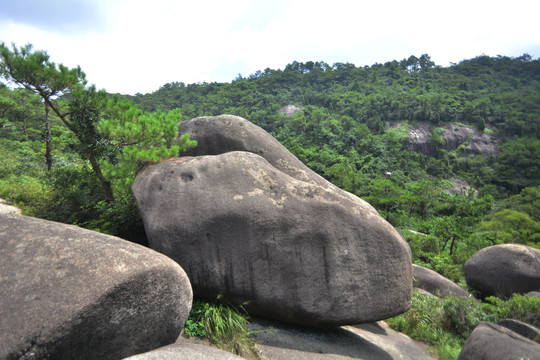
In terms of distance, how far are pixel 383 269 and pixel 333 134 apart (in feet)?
153

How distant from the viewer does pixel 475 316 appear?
7.71 m

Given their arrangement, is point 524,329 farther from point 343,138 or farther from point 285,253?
point 343,138

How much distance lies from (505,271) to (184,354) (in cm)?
1225

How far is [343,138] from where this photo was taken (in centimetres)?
4969

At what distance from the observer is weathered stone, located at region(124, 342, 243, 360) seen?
306cm

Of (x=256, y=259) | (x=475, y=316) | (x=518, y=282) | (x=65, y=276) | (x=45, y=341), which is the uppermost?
(x=65, y=276)

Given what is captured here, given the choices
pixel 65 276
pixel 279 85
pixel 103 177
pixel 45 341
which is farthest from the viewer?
pixel 279 85

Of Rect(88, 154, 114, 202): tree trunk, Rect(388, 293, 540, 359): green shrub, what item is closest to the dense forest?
Rect(88, 154, 114, 202): tree trunk

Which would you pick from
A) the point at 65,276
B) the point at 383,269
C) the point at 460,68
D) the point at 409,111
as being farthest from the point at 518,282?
the point at 460,68

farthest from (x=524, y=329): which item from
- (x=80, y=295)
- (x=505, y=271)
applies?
(x=80, y=295)

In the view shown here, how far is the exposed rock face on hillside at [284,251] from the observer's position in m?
5.32

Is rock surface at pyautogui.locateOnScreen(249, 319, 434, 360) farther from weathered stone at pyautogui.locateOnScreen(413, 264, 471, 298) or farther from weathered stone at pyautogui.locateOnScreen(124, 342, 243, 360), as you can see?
weathered stone at pyautogui.locateOnScreen(413, 264, 471, 298)

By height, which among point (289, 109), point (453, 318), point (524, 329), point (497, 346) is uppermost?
point (289, 109)

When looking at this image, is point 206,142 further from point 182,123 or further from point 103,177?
point 103,177
